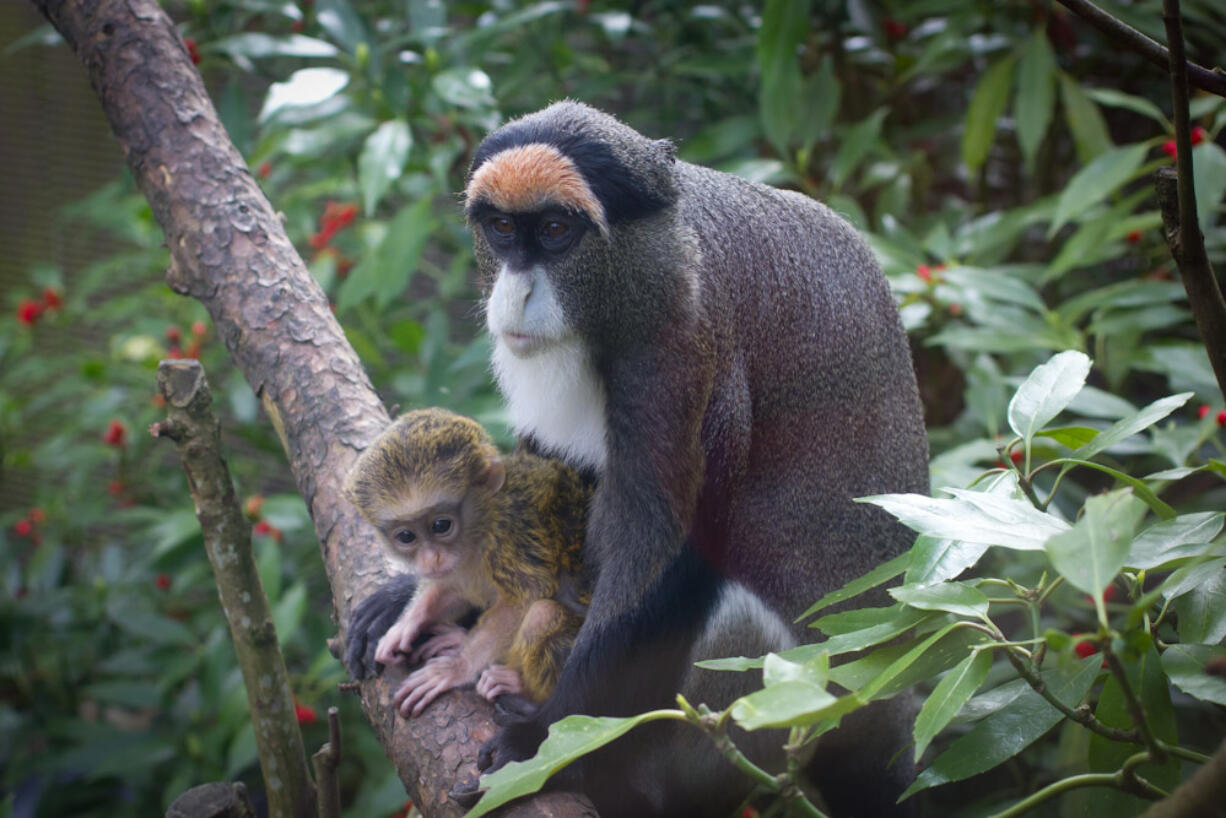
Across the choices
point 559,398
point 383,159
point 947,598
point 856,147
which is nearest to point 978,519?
point 947,598

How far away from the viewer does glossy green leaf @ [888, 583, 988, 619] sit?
1235 mm

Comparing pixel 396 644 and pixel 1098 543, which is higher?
pixel 1098 543

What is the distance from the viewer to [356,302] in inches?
136

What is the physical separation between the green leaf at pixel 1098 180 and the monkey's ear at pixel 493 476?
194 centimetres

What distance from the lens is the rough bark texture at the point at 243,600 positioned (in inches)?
88.4

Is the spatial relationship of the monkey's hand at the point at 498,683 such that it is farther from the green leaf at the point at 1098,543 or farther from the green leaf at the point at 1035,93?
the green leaf at the point at 1035,93

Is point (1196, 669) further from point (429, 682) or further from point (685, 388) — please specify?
point (429, 682)

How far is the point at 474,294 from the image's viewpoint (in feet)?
14.5

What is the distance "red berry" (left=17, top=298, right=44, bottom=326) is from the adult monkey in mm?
3218

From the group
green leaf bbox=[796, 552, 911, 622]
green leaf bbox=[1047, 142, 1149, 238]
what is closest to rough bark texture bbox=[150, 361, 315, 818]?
green leaf bbox=[796, 552, 911, 622]

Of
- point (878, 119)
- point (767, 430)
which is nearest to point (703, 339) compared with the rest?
point (767, 430)

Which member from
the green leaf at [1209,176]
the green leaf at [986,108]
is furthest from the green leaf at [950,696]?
the green leaf at [986,108]

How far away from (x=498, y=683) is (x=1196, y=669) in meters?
1.33

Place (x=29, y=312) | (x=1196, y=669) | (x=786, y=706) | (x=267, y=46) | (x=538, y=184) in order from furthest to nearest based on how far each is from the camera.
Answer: (x=29, y=312)
(x=267, y=46)
(x=538, y=184)
(x=1196, y=669)
(x=786, y=706)
